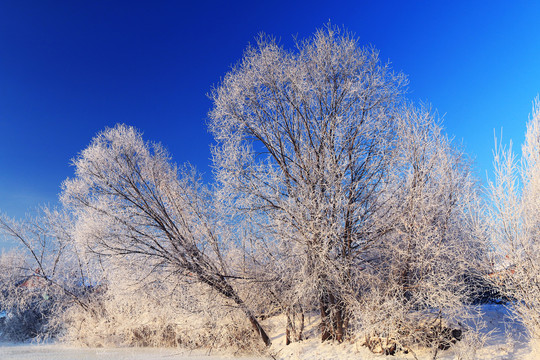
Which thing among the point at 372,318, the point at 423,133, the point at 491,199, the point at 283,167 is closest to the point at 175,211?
the point at 283,167

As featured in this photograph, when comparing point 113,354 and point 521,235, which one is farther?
point 113,354

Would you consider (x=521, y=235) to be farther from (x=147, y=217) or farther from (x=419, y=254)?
(x=147, y=217)

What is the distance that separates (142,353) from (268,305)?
16.8 ft

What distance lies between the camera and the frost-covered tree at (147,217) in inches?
496

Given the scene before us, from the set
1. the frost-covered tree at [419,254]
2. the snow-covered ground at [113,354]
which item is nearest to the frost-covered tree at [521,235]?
the frost-covered tree at [419,254]

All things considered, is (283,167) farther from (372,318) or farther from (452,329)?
(452,329)

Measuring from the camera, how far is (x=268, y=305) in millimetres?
13375

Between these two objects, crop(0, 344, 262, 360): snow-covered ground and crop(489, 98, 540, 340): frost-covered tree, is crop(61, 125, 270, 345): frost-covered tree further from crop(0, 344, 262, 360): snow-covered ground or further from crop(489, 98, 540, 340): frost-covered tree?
crop(489, 98, 540, 340): frost-covered tree

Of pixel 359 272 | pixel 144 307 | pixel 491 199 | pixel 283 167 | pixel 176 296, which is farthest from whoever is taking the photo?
pixel 144 307

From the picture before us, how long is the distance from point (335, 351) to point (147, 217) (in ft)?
26.1

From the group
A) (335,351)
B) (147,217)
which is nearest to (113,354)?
(147,217)

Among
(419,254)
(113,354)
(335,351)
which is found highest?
(419,254)

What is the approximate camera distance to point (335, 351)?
10.1m

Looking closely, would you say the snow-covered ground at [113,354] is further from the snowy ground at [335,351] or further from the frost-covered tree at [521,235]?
the frost-covered tree at [521,235]
